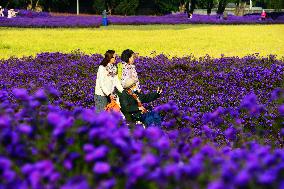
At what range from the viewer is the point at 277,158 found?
2865 mm

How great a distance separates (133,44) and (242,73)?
13585mm

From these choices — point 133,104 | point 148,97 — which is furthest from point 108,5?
point 133,104

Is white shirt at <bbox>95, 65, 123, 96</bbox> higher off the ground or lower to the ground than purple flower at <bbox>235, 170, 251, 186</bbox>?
lower

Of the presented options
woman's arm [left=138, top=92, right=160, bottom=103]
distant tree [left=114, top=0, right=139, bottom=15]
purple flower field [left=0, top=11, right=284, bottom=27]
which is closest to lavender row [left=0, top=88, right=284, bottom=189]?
woman's arm [left=138, top=92, right=160, bottom=103]

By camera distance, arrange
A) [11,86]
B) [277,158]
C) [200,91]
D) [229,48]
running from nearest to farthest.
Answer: [277,158] < [200,91] < [11,86] < [229,48]

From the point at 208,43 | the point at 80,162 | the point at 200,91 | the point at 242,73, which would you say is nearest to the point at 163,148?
the point at 80,162

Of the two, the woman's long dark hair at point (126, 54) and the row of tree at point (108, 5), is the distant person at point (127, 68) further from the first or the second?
the row of tree at point (108, 5)

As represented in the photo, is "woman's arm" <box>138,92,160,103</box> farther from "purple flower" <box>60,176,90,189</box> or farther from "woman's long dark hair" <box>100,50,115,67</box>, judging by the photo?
"purple flower" <box>60,176,90,189</box>

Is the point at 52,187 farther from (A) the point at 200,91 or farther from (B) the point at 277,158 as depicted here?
(A) the point at 200,91

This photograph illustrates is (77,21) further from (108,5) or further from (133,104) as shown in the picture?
(133,104)

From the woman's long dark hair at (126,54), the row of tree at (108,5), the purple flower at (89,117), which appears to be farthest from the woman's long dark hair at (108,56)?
the row of tree at (108,5)

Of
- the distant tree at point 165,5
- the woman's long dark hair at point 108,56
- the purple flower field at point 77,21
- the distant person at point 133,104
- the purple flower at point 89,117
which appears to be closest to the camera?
the purple flower at point 89,117

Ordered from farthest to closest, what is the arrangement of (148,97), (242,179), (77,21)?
(77,21) < (148,97) < (242,179)

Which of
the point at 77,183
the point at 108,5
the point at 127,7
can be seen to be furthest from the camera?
the point at 108,5
